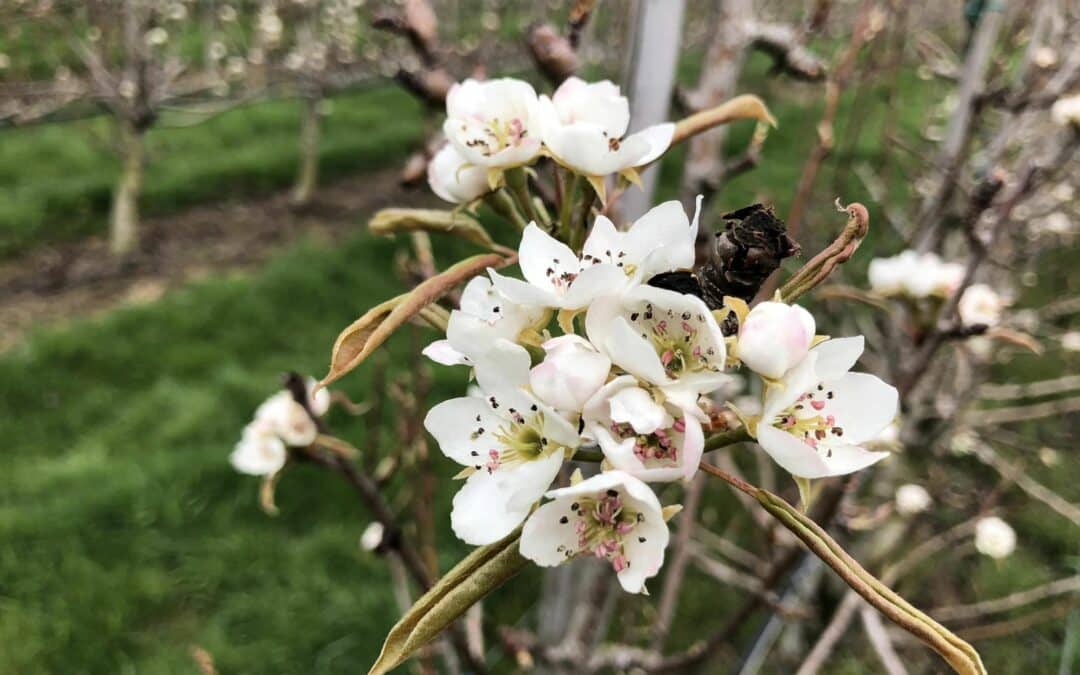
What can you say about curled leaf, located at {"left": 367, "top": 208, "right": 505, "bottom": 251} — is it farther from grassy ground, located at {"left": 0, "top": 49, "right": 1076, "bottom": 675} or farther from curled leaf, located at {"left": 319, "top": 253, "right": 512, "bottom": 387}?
grassy ground, located at {"left": 0, "top": 49, "right": 1076, "bottom": 675}

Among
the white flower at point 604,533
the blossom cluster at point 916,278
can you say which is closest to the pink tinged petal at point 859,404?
the white flower at point 604,533

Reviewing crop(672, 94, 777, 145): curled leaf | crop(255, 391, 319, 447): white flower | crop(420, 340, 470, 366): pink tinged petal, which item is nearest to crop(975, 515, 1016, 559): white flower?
A: crop(672, 94, 777, 145): curled leaf

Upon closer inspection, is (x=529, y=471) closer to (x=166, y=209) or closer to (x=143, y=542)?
(x=143, y=542)

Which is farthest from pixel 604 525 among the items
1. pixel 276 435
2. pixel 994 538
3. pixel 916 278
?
pixel 994 538

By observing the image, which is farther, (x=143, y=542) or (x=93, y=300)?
(x=93, y=300)

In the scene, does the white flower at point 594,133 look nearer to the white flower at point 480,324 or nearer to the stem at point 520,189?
the stem at point 520,189

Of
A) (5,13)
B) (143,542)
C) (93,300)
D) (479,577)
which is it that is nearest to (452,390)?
(143,542)
